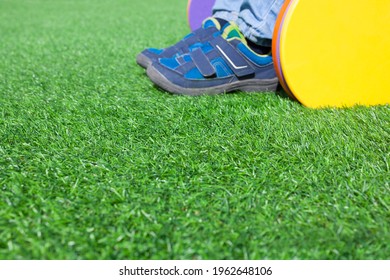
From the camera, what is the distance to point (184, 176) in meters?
1.15

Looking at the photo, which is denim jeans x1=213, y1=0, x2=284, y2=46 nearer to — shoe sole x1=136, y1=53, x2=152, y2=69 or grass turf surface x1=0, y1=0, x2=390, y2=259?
grass turf surface x1=0, y1=0, x2=390, y2=259

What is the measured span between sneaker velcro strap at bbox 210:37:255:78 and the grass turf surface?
9cm

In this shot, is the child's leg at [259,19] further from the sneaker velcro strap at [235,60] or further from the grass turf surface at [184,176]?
the grass turf surface at [184,176]

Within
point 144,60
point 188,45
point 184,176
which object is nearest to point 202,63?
point 188,45

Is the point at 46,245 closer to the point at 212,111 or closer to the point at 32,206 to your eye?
the point at 32,206

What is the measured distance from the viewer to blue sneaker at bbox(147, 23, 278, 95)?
1734 mm

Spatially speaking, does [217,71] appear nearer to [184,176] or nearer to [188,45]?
[188,45]

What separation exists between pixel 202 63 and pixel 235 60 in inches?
5.1

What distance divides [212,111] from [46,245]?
82cm

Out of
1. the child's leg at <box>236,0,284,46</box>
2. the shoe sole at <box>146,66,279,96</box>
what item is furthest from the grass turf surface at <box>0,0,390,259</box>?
the child's leg at <box>236,0,284,46</box>

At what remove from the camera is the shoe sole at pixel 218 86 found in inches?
68.4

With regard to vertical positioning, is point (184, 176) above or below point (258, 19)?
below

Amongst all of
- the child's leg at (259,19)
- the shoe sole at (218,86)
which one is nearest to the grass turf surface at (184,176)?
the shoe sole at (218,86)

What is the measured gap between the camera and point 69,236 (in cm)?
91
